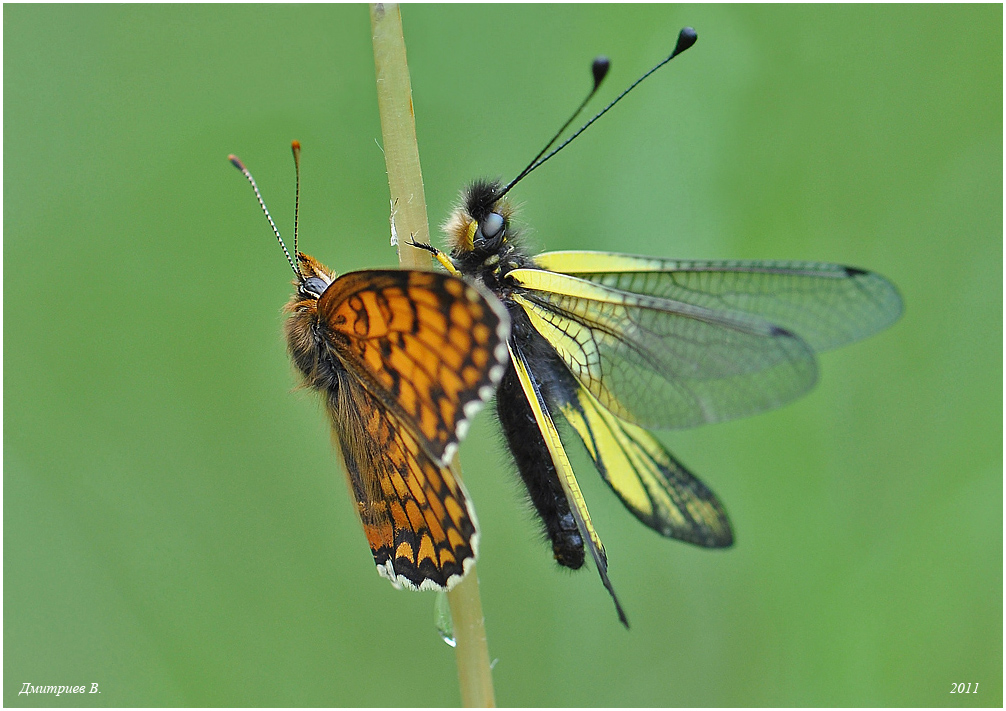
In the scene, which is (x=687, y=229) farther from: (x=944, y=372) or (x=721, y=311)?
(x=944, y=372)

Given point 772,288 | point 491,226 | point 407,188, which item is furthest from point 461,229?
point 772,288

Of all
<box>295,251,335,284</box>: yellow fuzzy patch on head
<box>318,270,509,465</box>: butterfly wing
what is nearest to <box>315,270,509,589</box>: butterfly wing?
<box>318,270,509,465</box>: butterfly wing

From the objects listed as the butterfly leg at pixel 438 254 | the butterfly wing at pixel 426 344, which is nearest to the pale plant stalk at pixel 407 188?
the butterfly leg at pixel 438 254

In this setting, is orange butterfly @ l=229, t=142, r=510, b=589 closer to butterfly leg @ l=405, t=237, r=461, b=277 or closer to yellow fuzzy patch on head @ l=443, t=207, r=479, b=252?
butterfly leg @ l=405, t=237, r=461, b=277

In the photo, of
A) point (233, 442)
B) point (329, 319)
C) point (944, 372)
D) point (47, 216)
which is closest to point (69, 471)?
point (233, 442)

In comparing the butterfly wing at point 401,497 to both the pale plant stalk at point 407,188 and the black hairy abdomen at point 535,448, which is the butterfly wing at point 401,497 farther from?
the black hairy abdomen at point 535,448

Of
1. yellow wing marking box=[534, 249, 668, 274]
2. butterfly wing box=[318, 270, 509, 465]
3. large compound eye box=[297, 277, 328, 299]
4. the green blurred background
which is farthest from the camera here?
the green blurred background
